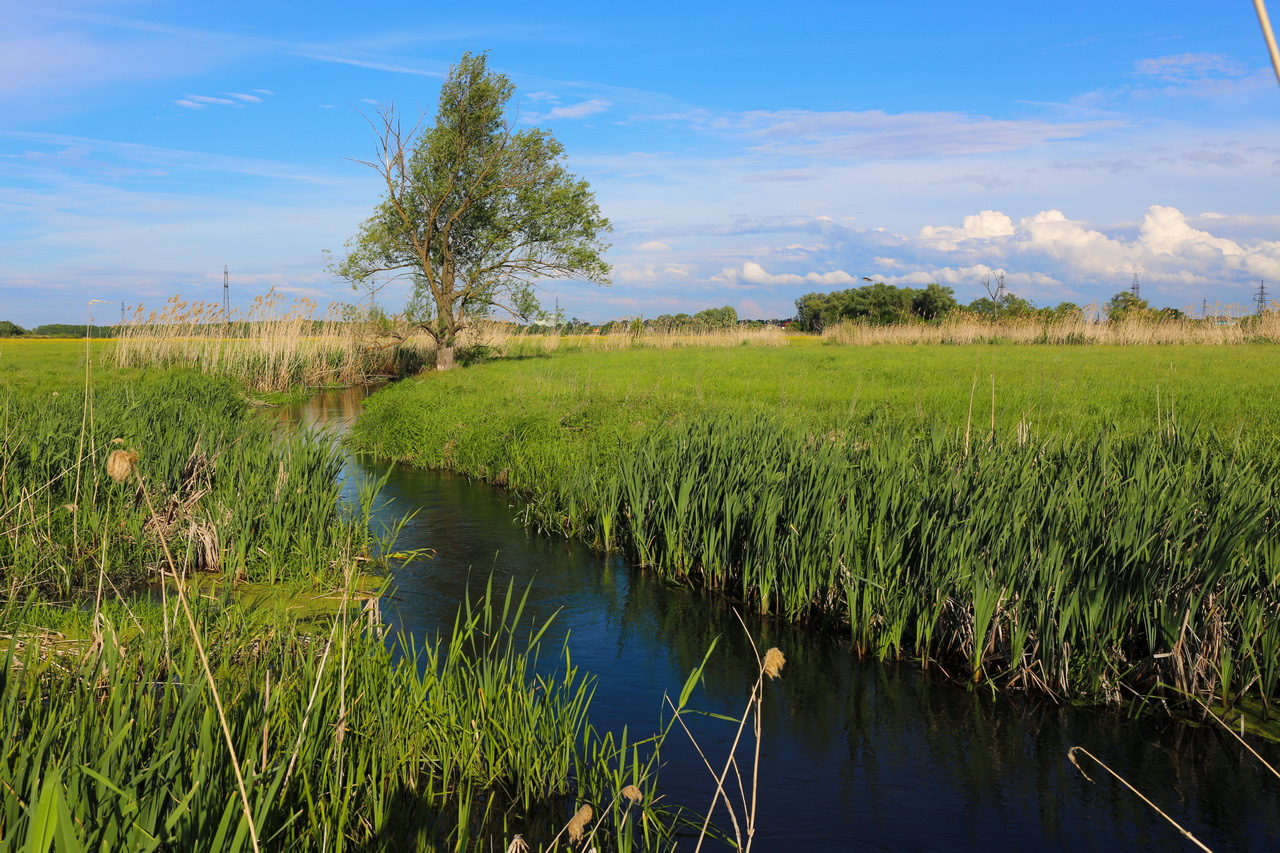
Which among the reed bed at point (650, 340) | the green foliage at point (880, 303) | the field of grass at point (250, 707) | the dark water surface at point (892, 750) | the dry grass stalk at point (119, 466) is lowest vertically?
the dark water surface at point (892, 750)

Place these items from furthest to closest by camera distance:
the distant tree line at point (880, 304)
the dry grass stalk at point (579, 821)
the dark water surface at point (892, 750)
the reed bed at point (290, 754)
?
the distant tree line at point (880, 304) < the dark water surface at point (892, 750) < the reed bed at point (290, 754) < the dry grass stalk at point (579, 821)

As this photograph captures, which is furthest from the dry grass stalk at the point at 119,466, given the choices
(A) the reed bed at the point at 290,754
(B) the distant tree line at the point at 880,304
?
(B) the distant tree line at the point at 880,304

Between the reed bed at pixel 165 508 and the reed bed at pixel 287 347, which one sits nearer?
the reed bed at pixel 165 508

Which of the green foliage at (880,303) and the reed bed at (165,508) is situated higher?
the green foliage at (880,303)

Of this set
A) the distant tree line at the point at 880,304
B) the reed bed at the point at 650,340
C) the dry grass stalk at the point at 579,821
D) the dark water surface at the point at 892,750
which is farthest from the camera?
the distant tree line at the point at 880,304

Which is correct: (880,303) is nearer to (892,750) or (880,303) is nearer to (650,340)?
(650,340)

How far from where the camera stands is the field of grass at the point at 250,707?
2301 millimetres

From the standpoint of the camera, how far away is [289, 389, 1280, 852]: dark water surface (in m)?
3.77

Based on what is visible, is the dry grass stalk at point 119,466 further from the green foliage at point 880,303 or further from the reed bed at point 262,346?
the green foliage at point 880,303

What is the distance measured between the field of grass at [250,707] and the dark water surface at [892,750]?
1.31 feet

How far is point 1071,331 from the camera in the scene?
30.9 m

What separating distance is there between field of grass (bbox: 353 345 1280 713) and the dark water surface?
31 cm

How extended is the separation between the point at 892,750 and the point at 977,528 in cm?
161

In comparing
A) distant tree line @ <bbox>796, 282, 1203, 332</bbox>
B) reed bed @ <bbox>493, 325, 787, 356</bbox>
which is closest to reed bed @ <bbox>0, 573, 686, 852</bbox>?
reed bed @ <bbox>493, 325, 787, 356</bbox>
